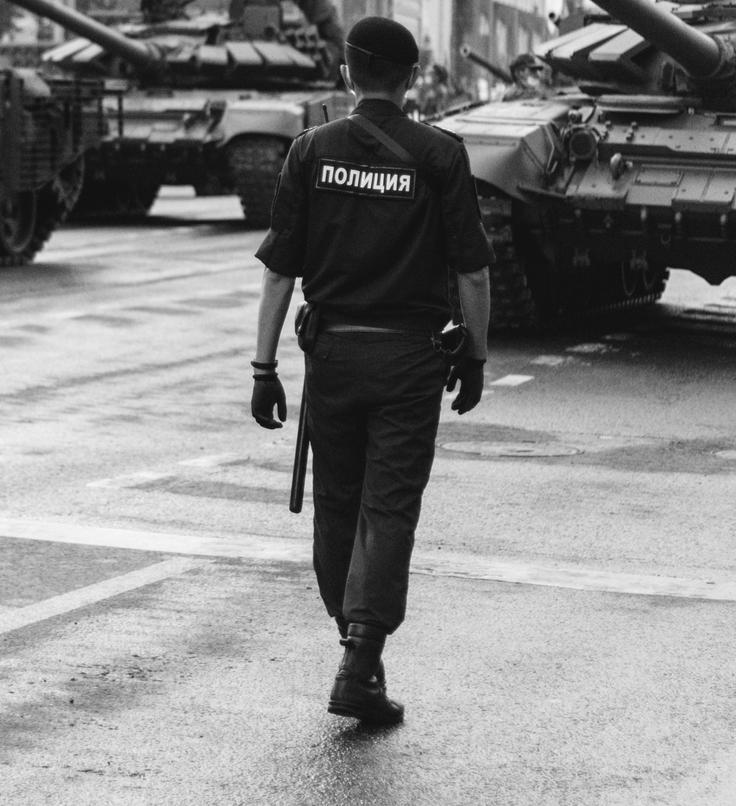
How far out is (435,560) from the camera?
734 cm

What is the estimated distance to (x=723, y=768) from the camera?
498 cm

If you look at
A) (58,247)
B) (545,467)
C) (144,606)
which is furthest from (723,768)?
(58,247)

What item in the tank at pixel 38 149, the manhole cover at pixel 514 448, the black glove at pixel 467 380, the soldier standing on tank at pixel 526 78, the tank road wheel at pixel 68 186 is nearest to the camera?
the black glove at pixel 467 380

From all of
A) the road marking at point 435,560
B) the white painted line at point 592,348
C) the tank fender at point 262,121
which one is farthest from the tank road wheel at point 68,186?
the road marking at point 435,560

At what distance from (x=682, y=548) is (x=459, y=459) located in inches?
85.1

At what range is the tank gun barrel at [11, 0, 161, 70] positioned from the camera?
21.8 meters

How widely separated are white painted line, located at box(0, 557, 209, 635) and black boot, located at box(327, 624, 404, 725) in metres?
1.37

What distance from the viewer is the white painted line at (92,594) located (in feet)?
20.8

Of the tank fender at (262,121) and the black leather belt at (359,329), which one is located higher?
the black leather belt at (359,329)

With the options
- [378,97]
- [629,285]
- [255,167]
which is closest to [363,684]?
[378,97]

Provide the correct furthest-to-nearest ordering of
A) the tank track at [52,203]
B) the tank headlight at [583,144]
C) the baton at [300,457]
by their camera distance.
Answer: the tank track at [52,203], the tank headlight at [583,144], the baton at [300,457]

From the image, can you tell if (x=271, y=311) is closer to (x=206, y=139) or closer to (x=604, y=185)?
(x=604, y=185)

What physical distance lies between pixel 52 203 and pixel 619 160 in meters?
9.07

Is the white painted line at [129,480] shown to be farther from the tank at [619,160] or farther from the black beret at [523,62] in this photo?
the black beret at [523,62]
